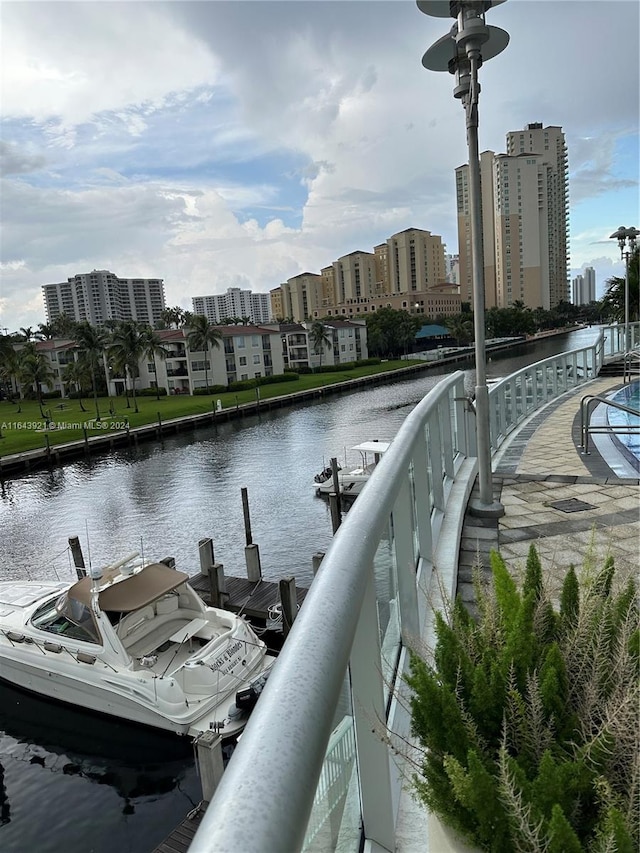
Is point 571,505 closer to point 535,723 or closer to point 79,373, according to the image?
point 535,723

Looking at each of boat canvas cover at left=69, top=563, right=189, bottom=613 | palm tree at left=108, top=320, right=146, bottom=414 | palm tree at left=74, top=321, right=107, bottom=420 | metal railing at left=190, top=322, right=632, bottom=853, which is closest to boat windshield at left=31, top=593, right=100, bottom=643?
boat canvas cover at left=69, top=563, right=189, bottom=613

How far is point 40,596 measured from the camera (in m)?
15.6

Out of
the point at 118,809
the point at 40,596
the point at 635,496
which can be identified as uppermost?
the point at 635,496

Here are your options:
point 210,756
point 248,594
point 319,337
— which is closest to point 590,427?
point 210,756

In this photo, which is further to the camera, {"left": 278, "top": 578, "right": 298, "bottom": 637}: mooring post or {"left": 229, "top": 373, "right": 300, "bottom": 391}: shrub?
{"left": 229, "top": 373, "right": 300, "bottom": 391}: shrub

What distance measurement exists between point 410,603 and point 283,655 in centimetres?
178

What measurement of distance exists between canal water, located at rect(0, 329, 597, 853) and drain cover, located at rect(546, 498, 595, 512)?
8.87 m

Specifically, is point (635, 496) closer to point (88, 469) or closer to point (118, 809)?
point (118, 809)

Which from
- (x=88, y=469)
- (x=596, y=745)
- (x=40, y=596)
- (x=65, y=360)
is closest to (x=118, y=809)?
(x=40, y=596)

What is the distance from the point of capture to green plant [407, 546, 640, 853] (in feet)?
5.03

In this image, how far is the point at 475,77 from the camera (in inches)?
199

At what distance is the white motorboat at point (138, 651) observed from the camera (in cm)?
1227

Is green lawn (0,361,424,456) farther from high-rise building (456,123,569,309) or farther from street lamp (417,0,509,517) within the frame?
high-rise building (456,123,569,309)

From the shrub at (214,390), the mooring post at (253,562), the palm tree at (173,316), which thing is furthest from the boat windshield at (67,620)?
the palm tree at (173,316)
